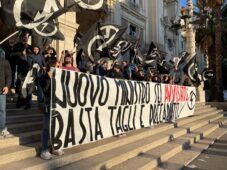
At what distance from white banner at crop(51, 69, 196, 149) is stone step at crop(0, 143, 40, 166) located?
439mm

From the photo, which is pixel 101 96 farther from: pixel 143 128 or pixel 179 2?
pixel 179 2

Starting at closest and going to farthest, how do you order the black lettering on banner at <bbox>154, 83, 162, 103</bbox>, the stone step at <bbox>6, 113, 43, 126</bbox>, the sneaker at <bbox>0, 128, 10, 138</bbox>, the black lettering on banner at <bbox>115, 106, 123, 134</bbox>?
the sneaker at <bbox>0, 128, 10, 138</bbox>
the stone step at <bbox>6, 113, 43, 126</bbox>
the black lettering on banner at <bbox>115, 106, 123, 134</bbox>
the black lettering on banner at <bbox>154, 83, 162, 103</bbox>

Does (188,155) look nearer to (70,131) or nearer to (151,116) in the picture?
(151,116)

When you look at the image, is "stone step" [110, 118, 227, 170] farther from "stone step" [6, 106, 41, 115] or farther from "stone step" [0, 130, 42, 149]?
"stone step" [6, 106, 41, 115]

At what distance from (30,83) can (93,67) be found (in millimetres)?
2857

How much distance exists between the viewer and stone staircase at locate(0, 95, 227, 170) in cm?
558

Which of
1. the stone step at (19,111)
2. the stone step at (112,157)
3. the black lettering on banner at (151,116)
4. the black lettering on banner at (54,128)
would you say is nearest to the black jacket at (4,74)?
the black lettering on banner at (54,128)

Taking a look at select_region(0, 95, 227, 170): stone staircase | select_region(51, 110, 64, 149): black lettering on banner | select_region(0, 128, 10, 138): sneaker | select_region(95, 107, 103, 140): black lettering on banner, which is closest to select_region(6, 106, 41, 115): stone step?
select_region(0, 95, 227, 170): stone staircase

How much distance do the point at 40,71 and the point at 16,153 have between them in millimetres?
3226

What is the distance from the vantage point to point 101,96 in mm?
7043

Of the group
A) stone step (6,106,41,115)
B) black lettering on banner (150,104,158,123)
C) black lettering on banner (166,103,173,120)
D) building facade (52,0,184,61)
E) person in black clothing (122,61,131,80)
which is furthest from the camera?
building facade (52,0,184,61)

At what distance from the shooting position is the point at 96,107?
6859mm

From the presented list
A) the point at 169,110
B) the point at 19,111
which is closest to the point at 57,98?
the point at 19,111

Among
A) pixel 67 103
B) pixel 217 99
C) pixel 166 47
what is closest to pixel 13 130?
pixel 67 103
